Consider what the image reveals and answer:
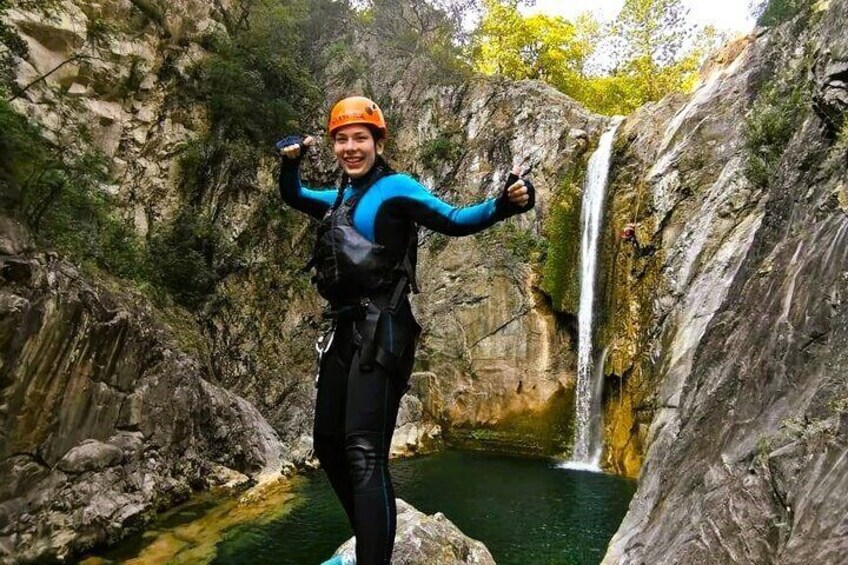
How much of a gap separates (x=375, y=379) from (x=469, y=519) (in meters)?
8.90

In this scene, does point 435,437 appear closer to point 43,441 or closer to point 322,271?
point 43,441

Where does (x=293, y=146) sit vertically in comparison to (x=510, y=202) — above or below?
above

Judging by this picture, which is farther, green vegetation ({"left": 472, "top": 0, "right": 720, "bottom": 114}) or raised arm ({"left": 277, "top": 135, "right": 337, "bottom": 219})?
green vegetation ({"left": 472, "top": 0, "right": 720, "bottom": 114})

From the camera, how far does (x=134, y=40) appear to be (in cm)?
1644

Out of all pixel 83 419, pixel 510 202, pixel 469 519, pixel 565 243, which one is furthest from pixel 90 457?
pixel 565 243

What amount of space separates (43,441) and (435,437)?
1128 cm

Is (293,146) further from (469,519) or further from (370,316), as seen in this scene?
(469,519)

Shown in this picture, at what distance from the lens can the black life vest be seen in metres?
2.79

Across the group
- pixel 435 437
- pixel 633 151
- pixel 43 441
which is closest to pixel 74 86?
pixel 43 441

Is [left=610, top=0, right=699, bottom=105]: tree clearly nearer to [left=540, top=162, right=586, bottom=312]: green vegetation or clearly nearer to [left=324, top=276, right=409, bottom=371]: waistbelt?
[left=540, top=162, right=586, bottom=312]: green vegetation

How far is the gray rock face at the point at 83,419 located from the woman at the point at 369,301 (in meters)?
6.92

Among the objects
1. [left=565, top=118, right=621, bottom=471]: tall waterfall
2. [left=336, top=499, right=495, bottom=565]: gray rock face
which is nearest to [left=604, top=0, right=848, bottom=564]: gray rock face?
[left=336, top=499, right=495, bottom=565]: gray rock face

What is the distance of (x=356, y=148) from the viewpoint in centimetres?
299

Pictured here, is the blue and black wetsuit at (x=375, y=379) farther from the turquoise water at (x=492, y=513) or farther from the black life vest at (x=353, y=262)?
the turquoise water at (x=492, y=513)
